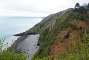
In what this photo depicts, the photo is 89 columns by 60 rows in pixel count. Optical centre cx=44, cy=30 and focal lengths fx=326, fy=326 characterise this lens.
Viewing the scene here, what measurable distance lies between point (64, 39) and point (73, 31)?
205cm

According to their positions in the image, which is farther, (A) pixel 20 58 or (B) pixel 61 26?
(B) pixel 61 26

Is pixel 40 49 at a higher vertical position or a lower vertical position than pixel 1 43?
lower

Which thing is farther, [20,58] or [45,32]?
[45,32]

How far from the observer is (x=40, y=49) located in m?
40.7

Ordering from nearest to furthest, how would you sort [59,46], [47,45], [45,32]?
[59,46] < [47,45] < [45,32]

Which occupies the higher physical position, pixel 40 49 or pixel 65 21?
pixel 65 21

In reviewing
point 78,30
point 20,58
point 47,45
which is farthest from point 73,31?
point 20,58

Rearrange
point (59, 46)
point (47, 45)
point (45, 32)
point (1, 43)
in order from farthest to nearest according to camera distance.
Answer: point (45, 32), point (47, 45), point (59, 46), point (1, 43)

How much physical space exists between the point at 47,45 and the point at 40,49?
1.09 metres

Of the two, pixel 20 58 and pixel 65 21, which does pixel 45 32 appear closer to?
pixel 65 21

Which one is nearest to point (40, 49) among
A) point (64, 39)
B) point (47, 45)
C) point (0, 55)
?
point (47, 45)

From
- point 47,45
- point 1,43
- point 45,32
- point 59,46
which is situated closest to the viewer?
point 1,43

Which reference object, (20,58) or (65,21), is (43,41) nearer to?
(65,21)

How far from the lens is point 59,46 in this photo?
38.3m
